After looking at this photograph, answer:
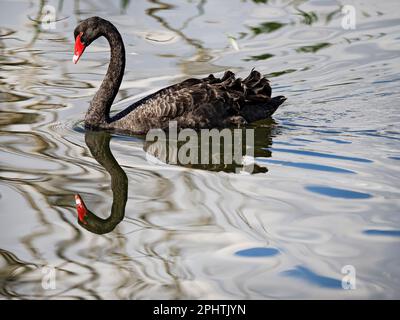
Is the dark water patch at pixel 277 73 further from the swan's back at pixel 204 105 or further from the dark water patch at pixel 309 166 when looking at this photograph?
the dark water patch at pixel 309 166

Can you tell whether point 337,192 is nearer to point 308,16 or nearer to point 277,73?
point 277,73

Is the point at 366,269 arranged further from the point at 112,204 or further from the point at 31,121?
the point at 31,121

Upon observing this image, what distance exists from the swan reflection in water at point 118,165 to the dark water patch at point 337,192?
60cm

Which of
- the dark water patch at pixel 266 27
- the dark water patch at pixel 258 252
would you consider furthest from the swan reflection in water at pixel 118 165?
the dark water patch at pixel 266 27

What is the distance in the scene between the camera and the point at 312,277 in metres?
4.77

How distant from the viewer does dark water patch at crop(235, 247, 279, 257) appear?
5066 millimetres

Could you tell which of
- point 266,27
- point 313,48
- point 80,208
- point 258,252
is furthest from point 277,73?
point 258,252

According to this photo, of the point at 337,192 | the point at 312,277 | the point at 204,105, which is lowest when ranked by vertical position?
the point at 312,277

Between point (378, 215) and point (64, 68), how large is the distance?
5.12 metres

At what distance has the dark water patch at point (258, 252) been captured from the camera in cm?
507

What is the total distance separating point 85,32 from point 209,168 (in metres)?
2.13

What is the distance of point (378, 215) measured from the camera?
560 centimetres

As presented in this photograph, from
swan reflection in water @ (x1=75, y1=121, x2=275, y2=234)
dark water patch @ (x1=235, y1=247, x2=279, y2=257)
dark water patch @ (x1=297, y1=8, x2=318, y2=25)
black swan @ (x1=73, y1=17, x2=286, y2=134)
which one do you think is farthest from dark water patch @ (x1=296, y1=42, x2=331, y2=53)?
dark water patch @ (x1=235, y1=247, x2=279, y2=257)

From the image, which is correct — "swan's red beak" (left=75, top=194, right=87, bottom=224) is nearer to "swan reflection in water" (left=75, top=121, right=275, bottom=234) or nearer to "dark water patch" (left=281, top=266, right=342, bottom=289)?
"swan reflection in water" (left=75, top=121, right=275, bottom=234)
